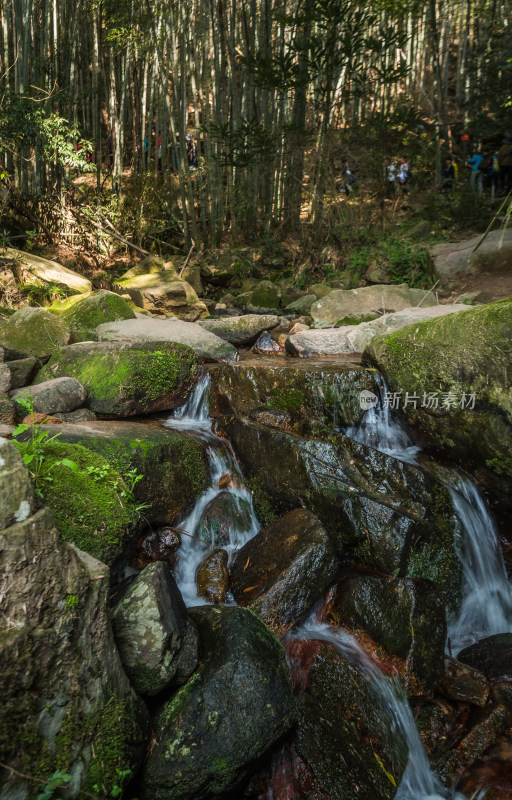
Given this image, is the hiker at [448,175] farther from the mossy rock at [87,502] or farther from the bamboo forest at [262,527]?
the mossy rock at [87,502]

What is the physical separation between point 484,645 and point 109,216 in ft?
43.1

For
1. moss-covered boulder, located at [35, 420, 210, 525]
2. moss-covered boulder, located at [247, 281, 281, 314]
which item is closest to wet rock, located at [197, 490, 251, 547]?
moss-covered boulder, located at [35, 420, 210, 525]

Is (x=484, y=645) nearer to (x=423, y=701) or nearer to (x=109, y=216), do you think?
(x=423, y=701)

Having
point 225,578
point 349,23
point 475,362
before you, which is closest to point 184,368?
point 225,578

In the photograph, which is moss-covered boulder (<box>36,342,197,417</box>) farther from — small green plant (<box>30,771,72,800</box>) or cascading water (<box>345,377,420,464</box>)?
small green plant (<box>30,771,72,800</box>)

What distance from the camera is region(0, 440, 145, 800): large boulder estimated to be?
1430 mm

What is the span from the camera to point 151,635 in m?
1.97

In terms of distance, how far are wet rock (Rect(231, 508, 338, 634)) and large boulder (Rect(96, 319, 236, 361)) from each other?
3257 millimetres

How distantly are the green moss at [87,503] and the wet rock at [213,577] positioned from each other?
0.87m

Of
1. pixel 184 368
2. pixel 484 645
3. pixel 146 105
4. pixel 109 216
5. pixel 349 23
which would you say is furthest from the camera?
pixel 146 105

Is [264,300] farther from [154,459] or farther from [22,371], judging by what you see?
[154,459]

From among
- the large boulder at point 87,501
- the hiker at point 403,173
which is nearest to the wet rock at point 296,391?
the large boulder at point 87,501

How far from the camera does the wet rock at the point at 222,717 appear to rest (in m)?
1.79

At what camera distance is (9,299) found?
7.50m
